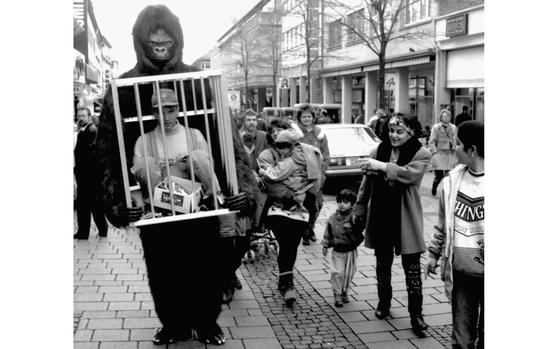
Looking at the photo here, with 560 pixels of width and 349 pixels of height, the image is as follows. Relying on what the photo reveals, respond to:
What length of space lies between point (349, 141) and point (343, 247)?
8469 mm

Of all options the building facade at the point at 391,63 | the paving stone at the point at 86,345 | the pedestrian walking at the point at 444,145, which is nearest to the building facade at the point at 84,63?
the paving stone at the point at 86,345

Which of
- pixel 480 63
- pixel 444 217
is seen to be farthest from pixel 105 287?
pixel 480 63

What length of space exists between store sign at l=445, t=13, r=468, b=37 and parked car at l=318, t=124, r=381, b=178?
10533 mm

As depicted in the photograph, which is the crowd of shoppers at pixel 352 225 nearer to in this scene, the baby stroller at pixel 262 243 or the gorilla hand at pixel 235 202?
the gorilla hand at pixel 235 202

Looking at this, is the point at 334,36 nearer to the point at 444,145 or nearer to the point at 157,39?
the point at 444,145

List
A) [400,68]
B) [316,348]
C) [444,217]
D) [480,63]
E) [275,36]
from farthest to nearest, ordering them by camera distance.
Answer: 1. [275,36]
2. [400,68]
3. [480,63]
4. [316,348]
5. [444,217]

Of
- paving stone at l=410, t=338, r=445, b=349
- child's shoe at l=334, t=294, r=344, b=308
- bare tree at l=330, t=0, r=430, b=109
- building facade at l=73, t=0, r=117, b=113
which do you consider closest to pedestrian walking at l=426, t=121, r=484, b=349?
paving stone at l=410, t=338, r=445, b=349

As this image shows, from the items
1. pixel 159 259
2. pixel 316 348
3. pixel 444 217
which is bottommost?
pixel 316 348

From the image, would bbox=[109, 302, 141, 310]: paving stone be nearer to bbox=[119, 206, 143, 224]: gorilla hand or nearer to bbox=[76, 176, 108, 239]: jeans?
bbox=[119, 206, 143, 224]: gorilla hand

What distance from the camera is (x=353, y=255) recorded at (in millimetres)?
5840

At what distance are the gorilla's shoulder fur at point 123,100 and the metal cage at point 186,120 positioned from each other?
7cm

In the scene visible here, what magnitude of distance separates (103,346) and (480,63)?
2076cm

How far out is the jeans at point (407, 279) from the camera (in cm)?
502
